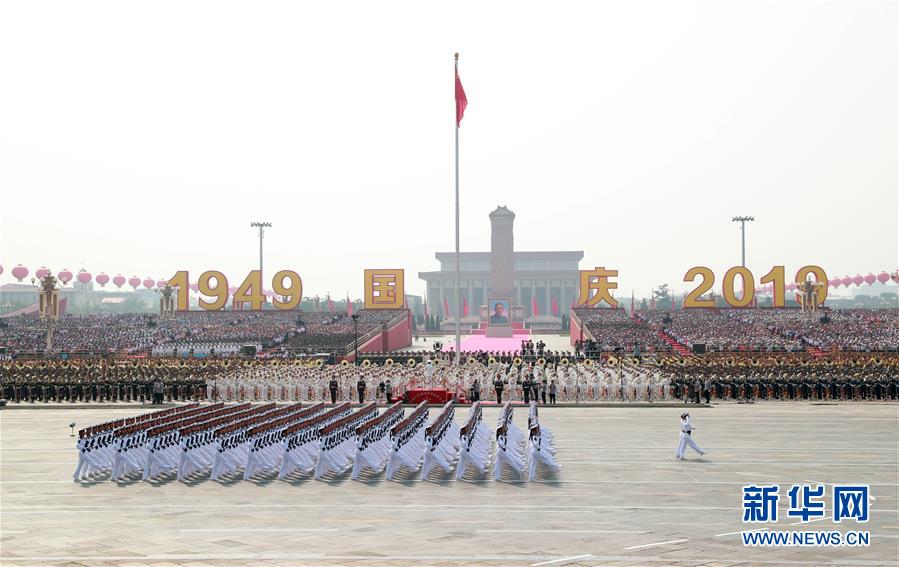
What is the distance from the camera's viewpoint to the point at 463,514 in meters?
17.6

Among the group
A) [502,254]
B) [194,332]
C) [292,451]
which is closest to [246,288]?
[194,332]

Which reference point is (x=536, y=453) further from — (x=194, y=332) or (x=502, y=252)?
(x=502, y=252)

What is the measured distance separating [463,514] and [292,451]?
575 centimetres

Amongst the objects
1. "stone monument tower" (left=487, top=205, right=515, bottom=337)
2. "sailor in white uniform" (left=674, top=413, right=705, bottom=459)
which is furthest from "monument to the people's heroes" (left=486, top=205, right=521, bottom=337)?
"sailor in white uniform" (left=674, top=413, right=705, bottom=459)

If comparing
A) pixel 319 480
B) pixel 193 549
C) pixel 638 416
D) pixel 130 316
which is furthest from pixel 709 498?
pixel 130 316

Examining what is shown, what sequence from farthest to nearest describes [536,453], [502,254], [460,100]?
[502,254]
[460,100]
[536,453]

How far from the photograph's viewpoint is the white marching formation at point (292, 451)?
855 inches

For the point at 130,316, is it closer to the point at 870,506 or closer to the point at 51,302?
the point at 51,302

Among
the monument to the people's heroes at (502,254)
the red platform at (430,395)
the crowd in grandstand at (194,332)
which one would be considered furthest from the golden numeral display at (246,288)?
the red platform at (430,395)

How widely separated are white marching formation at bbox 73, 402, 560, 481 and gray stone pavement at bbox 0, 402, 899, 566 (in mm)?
549

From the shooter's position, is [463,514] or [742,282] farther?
[742,282]

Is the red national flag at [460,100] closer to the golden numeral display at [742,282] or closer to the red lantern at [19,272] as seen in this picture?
the golden numeral display at [742,282]

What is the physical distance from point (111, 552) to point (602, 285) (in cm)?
8065

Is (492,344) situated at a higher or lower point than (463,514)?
higher
